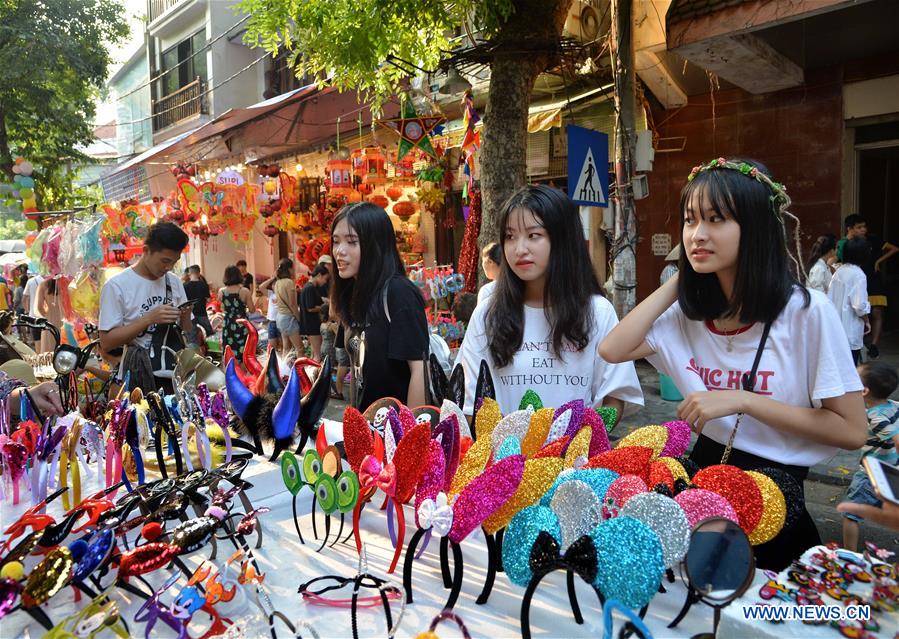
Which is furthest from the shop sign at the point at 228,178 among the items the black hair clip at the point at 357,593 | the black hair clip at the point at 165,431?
the black hair clip at the point at 357,593

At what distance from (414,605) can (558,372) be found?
80 cm

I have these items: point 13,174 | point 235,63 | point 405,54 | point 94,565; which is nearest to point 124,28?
point 13,174

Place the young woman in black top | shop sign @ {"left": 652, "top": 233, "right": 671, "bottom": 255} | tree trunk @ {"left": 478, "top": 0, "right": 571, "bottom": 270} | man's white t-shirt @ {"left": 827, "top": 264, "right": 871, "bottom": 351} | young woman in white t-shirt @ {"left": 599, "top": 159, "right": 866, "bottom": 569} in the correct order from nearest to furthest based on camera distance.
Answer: young woman in white t-shirt @ {"left": 599, "top": 159, "right": 866, "bottom": 569} → the young woman in black top → tree trunk @ {"left": 478, "top": 0, "right": 571, "bottom": 270} → man's white t-shirt @ {"left": 827, "top": 264, "right": 871, "bottom": 351} → shop sign @ {"left": 652, "top": 233, "right": 671, "bottom": 255}

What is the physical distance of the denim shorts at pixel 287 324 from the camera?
7523 millimetres

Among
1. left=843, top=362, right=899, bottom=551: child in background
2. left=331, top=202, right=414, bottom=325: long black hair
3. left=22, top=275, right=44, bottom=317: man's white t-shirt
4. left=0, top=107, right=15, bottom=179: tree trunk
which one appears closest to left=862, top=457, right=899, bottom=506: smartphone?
left=331, top=202, right=414, bottom=325: long black hair

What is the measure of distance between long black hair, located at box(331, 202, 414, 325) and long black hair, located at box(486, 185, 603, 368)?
0.38 m

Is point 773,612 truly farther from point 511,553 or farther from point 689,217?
point 689,217

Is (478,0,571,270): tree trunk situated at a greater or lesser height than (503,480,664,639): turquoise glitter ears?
greater

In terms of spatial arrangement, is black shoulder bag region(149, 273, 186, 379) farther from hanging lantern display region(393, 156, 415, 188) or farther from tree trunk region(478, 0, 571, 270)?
hanging lantern display region(393, 156, 415, 188)

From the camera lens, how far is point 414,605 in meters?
0.98

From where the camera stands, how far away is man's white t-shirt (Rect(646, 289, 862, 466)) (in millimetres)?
1151

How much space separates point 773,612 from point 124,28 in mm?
13184

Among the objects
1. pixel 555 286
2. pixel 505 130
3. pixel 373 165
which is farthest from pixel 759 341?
pixel 373 165

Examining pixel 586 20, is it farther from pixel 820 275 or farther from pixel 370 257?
pixel 370 257
